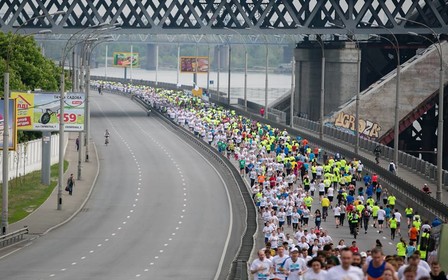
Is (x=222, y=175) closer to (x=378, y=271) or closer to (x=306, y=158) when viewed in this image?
(x=306, y=158)

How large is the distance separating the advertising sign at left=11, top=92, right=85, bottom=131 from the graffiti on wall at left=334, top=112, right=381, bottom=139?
37322 mm

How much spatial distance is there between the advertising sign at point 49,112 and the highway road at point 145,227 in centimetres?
404

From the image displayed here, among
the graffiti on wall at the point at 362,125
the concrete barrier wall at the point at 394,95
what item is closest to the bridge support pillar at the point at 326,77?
the concrete barrier wall at the point at 394,95

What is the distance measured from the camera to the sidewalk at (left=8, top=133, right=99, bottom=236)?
196 ft

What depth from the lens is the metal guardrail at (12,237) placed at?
52.9 meters

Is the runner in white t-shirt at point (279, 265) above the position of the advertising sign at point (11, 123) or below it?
below

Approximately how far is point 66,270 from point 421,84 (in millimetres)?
65651

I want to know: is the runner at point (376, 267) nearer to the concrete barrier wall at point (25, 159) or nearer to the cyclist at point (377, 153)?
the concrete barrier wall at point (25, 159)

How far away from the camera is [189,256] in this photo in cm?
5059

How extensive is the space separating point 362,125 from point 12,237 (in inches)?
2206

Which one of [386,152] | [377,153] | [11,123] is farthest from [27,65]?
[11,123]

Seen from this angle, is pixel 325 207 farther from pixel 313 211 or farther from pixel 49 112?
pixel 49 112

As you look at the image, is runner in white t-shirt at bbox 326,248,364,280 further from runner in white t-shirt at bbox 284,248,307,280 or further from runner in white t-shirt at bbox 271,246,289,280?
runner in white t-shirt at bbox 271,246,289,280

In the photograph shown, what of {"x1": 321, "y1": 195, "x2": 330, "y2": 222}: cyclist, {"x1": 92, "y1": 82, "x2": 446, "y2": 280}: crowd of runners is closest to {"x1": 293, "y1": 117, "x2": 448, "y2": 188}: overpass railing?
{"x1": 92, "y1": 82, "x2": 446, "y2": 280}: crowd of runners
